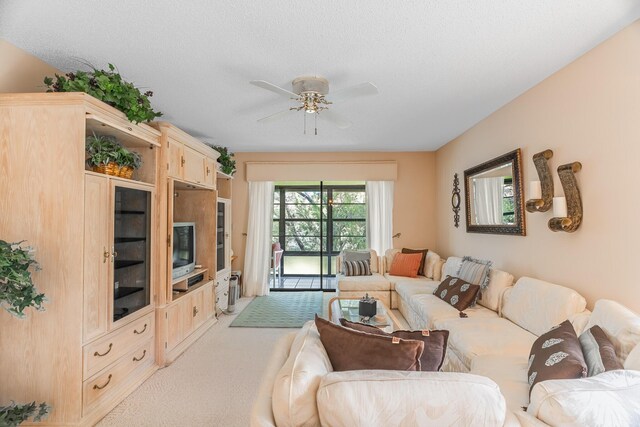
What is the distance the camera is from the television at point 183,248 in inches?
131

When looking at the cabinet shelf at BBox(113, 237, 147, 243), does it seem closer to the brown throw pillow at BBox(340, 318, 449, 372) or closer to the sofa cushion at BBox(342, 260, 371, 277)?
the brown throw pillow at BBox(340, 318, 449, 372)

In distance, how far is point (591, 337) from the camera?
1703mm

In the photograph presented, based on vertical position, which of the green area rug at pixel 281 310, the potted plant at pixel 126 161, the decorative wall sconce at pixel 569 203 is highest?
the potted plant at pixel 126 161

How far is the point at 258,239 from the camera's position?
5793 mm

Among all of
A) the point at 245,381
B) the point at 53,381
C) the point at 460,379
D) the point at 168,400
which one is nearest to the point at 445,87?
the point at 460,379

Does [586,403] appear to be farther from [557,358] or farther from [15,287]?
[15,287]

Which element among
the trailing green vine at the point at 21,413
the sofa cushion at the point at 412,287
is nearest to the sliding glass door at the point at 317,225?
the sofa cushion at the point at 412,287

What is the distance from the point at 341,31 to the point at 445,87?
1342 mm

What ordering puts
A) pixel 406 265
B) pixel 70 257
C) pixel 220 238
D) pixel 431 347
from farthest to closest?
1. pixel 406 265
2. pixel 220 238
3. pixel 70 257
4. pixel 431 347

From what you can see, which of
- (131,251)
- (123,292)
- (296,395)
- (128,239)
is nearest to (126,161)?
(128,239)

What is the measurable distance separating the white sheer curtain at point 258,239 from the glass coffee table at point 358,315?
232 centimetres

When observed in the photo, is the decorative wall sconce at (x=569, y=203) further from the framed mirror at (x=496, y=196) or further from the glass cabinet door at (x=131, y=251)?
the glass cabinet door at (x=131, y=251)

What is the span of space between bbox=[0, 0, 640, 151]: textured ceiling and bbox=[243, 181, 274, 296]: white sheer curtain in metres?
2.57

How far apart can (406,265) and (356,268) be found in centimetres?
77
